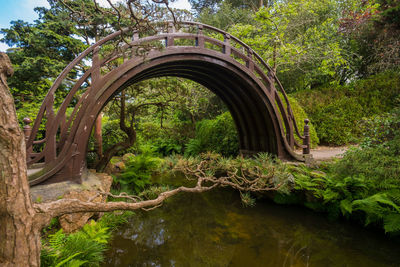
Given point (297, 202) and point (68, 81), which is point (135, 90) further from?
point (297, 202)

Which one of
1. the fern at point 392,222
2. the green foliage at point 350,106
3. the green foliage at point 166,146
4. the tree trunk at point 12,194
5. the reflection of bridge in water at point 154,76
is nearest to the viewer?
the tree trunk at point 12,194

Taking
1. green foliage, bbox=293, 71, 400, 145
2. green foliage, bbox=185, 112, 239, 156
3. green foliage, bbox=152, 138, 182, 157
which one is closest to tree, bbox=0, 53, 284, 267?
green foliage, bbox=185, 112, 239, 156

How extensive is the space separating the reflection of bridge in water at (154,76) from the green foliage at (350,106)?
154 inches

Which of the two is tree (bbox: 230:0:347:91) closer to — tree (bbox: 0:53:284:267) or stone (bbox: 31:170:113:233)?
stone (bbox: 31:170:113:233)

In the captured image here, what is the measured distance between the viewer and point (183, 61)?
5.48 meters

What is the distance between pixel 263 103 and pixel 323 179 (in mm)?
2582

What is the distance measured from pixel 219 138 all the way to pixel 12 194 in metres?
8.84

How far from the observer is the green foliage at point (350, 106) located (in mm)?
9266

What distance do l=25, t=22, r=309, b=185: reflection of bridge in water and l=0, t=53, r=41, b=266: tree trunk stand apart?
6.61 feet

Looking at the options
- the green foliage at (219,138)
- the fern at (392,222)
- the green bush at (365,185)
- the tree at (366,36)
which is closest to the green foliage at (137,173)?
the green foliage at (219,138)

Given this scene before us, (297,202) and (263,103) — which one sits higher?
(263,103)

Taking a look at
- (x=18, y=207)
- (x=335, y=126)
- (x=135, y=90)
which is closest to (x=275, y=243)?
(x=18, y=207)

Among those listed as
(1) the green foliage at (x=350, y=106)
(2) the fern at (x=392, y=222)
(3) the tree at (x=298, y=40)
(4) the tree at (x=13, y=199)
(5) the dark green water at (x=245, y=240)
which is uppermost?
(3) the tree at (x=298, y=40)

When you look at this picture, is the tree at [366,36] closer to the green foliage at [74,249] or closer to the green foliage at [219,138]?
the green foliage at [219,138]
